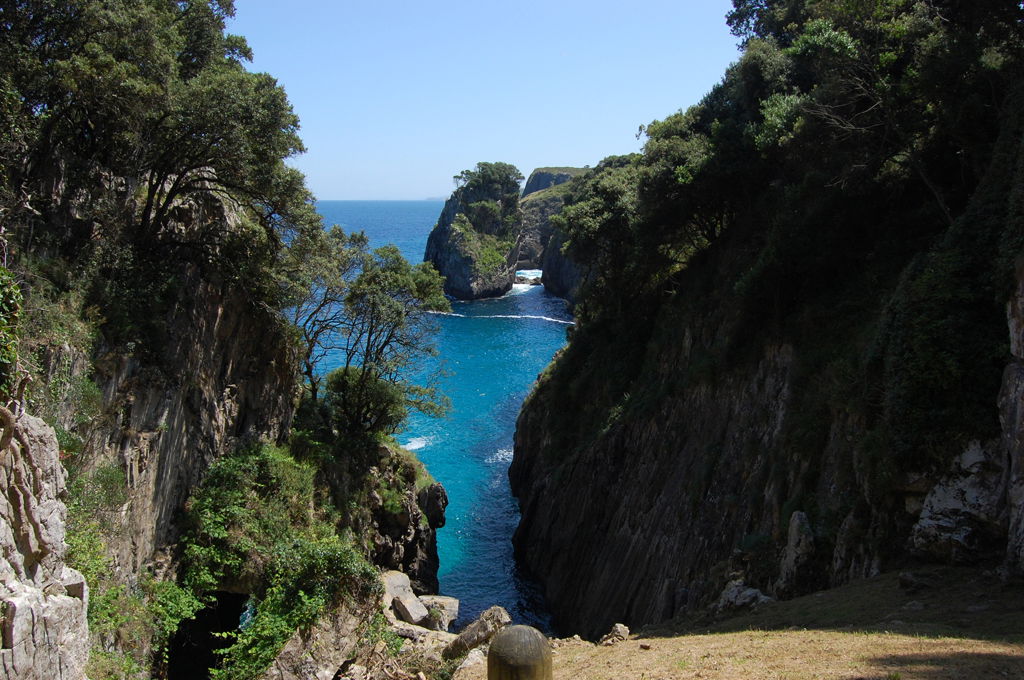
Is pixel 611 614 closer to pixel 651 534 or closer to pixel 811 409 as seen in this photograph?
pixel 651 534


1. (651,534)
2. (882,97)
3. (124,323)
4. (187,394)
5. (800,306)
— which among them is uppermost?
(882,97)

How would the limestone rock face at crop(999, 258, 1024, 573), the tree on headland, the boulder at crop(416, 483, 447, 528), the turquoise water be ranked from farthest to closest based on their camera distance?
the boulder at crop(416, 483, 447, 528) → the turquoise water → the tree on headland → the limestone rock face at crop(999, 258, 1024, 573)

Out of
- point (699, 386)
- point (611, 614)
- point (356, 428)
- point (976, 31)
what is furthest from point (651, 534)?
point (976, 31)

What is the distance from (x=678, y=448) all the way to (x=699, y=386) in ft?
7.34

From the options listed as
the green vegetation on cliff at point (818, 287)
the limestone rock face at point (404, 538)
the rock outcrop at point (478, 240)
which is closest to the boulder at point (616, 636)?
the green vegetation on cliff at point (818, 287)

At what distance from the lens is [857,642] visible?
949cm

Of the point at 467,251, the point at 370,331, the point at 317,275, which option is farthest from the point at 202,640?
the point at 467,251

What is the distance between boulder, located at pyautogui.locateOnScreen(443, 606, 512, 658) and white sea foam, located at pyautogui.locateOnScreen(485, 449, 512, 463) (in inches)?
1141

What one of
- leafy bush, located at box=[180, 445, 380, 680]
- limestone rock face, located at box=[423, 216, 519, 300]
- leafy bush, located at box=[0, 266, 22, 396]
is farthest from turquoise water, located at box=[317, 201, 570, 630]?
leafy bush, located at box=[0, 266, 22, 396]

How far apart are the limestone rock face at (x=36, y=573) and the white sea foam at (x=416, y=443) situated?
32.6 m

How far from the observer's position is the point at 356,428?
97.5ft

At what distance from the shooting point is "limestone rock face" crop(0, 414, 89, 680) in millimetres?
9867

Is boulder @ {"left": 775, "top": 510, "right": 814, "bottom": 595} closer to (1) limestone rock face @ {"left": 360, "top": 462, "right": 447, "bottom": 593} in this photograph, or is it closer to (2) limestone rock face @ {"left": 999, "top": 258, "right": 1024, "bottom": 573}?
(2) limestone rock face @ {"left": 999, "top": 258, "right": 1024, "bottom": 573}

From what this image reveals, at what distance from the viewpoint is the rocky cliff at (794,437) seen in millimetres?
11922
